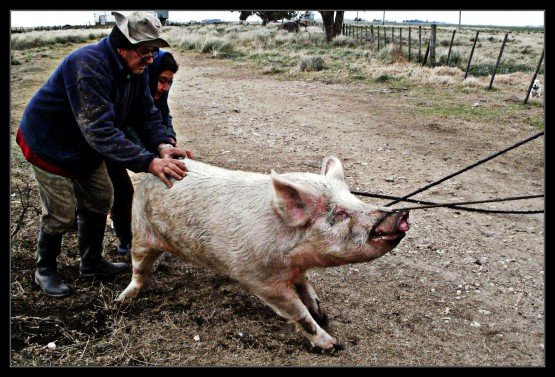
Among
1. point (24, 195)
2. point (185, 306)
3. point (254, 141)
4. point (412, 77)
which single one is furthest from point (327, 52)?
point (185, 306)

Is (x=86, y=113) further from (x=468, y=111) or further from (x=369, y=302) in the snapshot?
(x=468, y=111)

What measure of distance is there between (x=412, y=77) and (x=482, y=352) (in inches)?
499

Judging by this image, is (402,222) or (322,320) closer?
(402,222)

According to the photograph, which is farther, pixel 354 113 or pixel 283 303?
pixel 354 113

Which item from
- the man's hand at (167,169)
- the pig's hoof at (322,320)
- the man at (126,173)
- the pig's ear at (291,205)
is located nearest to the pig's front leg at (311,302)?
the pig's hoof at (322,320)

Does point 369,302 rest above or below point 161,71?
below

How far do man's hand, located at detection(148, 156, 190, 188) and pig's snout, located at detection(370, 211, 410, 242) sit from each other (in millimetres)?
1525

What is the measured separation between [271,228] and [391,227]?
811mm

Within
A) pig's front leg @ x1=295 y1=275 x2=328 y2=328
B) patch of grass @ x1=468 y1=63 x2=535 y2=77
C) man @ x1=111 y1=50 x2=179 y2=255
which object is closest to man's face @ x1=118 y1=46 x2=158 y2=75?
man @ x1=111 y1=50 x2=179 y2=255

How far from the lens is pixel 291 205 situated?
10.00 feet

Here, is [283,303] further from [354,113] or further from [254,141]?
[354,113]

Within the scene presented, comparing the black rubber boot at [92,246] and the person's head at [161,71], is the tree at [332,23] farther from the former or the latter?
the black rubber boot at [92,246]

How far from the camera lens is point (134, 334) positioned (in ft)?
11.7

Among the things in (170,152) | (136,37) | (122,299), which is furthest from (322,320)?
(136,37)
